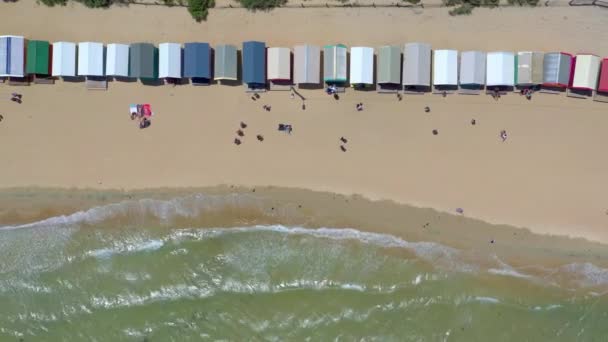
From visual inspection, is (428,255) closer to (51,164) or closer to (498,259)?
(498,259)

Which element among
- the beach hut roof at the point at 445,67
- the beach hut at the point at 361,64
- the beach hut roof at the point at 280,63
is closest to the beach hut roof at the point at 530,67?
the beach hut roof at the point at 445,67

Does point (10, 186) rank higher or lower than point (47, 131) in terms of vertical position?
lower

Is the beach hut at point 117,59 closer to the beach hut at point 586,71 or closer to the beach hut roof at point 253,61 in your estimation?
the beach hut roof at point 253,61

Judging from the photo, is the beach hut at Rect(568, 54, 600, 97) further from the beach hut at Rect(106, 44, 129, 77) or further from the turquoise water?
the beach hut at Rect(106, 44, 129, 77)

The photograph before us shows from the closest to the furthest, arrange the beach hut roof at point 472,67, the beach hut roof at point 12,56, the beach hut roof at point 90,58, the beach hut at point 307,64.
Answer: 1. the beach hut roof at point 12,56
2. the beach hut roof at point 90,58
3. the beach hut at point 307,64
4. the beach hut roof at point 472,67

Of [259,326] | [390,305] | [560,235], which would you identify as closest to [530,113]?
[560,235]

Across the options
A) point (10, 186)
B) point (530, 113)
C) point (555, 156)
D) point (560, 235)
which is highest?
point (530, 113)
